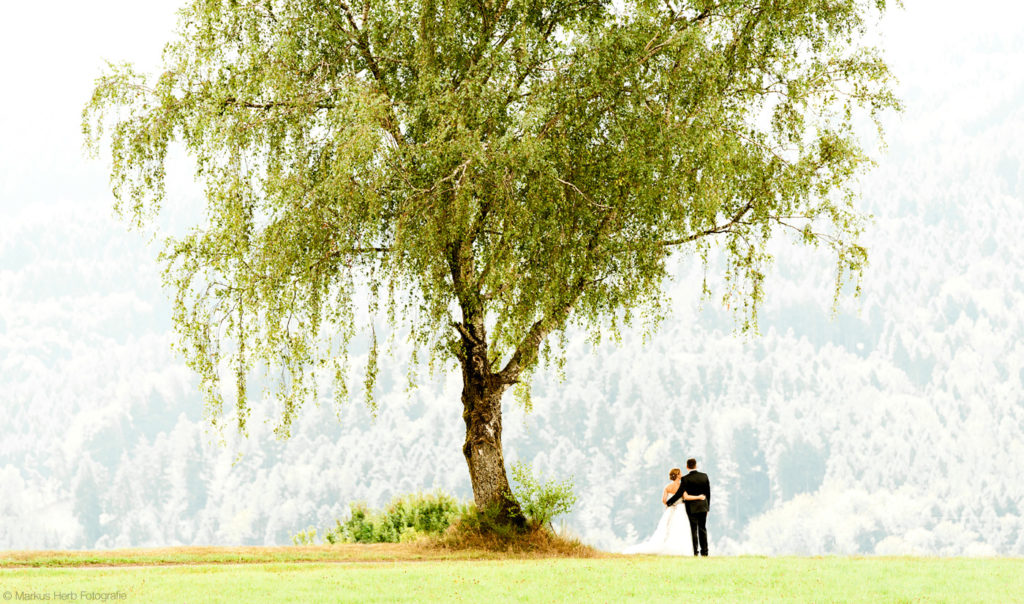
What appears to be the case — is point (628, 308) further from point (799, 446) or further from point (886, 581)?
point (799, 446)

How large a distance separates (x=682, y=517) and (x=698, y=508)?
567mm

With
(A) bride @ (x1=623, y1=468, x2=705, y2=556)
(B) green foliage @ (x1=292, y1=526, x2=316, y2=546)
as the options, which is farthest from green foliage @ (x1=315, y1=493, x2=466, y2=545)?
(A) bride @ (x1=623, y1=468, x2=705, y2=556)

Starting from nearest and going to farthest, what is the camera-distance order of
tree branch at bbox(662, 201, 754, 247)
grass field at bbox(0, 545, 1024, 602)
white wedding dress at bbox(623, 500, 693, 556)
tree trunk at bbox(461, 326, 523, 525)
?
grass field at bbox(0, 545, 1024, 602) < tree branch at bbox(662, 201, 754, 247) < tree trunk at bbox(461, 326, 523, 525) < white wedding dress at bbox(623, 500, 693, 556)

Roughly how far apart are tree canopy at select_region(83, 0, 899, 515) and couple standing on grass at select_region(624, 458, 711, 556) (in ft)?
9.53

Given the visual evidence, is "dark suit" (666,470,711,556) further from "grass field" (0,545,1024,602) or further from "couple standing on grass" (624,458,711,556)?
"grass field" (0,545,1024,602)

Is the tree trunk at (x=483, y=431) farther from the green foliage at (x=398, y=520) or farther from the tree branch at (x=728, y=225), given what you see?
the green foliage at (x=398, y=520)

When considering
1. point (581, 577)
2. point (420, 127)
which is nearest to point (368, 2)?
point (420, 127)

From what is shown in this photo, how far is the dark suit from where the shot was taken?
16672mm

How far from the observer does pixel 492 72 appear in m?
13.8

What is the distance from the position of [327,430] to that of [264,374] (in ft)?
316

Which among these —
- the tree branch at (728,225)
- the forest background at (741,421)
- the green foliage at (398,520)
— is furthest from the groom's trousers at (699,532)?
the forest background at (741,421)

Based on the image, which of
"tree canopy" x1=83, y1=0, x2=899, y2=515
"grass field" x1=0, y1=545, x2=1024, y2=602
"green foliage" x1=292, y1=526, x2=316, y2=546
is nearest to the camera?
"grass field" x1=0, y1=545, x2=1024, y2=602

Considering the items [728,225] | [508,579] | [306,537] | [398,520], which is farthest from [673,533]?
[306,537]

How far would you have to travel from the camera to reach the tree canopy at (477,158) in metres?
13.2
